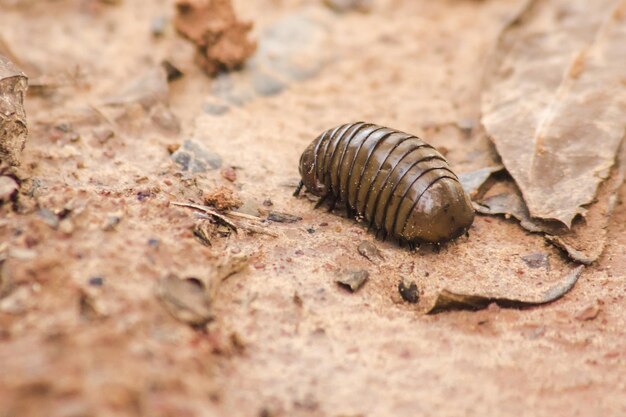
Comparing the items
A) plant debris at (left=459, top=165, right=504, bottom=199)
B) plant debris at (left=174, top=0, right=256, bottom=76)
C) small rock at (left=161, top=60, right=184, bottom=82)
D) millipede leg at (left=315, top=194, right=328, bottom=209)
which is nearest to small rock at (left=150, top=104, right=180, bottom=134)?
small rock at (left=161, top=60, right=184, bottom=82)

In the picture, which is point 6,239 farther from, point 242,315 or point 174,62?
point 174,62

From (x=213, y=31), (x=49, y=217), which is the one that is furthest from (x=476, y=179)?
(x=49, y=217)

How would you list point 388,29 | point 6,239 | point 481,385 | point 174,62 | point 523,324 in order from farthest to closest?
point 388,29, point 174,62, point 523,324, point 6,239, point 481,385

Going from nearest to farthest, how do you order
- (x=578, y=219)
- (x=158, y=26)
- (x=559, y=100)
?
(x=578, y=219) < (x=559, y=100) < (x=158, y=26)

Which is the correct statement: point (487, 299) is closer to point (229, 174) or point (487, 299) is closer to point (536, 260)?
point (536, 260)

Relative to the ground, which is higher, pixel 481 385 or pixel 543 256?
pixel 543 256

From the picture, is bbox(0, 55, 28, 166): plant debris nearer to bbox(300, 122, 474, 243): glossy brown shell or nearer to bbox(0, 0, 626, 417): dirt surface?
Result: bbox(0, 0, 626, 417): dirt surface

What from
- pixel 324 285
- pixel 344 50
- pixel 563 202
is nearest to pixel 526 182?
pixel 563 202

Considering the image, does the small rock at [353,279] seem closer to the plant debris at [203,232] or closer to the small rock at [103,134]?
the plant debris at [203,232]
